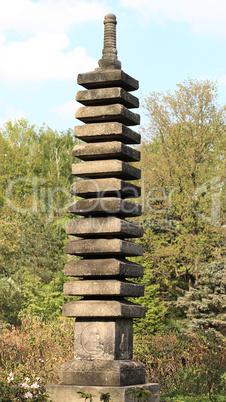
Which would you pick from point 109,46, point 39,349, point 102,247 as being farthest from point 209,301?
point 109,46

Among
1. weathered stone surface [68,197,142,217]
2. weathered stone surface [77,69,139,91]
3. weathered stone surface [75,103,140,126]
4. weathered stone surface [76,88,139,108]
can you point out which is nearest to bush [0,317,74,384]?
weathered stone surface [68,197,142,217]

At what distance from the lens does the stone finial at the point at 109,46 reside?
33.9 feet

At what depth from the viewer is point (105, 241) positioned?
9.70m

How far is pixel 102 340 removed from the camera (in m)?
9.39

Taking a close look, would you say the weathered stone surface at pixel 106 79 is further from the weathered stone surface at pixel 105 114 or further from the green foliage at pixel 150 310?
the green foliage at pixel 150 310

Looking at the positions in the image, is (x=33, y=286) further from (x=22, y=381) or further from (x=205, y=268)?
(x=22, y=381)

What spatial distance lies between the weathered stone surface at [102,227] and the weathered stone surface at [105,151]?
1073 millimetres

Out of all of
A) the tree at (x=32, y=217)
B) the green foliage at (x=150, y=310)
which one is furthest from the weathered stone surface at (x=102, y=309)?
the tree at (x=32, y=217)

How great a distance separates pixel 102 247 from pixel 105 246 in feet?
0.19

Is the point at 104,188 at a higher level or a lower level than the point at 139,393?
higher

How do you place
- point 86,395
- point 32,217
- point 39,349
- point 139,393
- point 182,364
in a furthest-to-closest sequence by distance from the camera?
point 32,217 < point 182,364 < point 39,349 < point 139,393 < point 86,395

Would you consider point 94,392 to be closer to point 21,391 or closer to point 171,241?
point 21,391

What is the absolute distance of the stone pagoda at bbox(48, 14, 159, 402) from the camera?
9.31 meters

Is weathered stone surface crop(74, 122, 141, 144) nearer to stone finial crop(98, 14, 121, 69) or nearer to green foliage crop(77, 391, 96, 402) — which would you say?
stone finial crop(98, 14, 121, 69)
